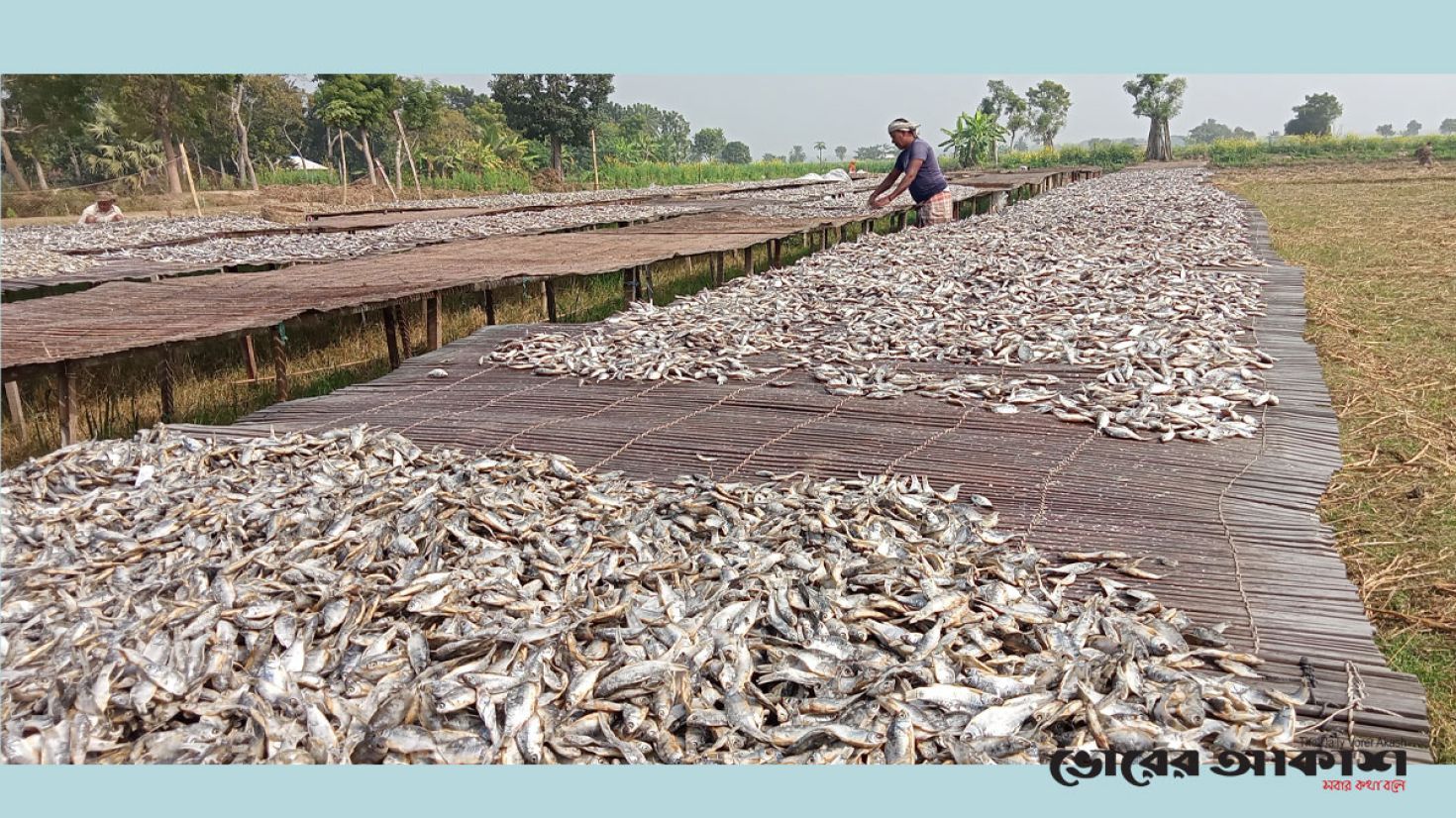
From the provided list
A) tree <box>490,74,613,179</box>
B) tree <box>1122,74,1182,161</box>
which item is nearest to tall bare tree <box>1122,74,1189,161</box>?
tree <box>1122,74,1182,161</box>

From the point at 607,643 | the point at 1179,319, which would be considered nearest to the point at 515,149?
the point at 1179,319

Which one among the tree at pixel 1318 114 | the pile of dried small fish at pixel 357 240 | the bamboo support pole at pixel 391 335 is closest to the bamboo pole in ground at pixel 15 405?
the bamboo support pole at pixel 391 335

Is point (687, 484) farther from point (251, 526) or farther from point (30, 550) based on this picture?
point (30, 550)

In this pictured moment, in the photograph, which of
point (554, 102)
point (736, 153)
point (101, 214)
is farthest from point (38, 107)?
point (736, 153)

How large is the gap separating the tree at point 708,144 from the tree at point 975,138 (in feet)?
183

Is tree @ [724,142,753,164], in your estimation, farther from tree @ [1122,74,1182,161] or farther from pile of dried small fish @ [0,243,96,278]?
pile of dried small fish @ [0,243,96,278]

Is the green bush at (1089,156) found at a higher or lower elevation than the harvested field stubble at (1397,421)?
higher

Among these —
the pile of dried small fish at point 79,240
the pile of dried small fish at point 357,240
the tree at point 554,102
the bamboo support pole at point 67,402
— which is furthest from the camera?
the tree at point 554,102

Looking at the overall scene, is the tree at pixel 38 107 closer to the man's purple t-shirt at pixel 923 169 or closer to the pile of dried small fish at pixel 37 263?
the pile of dried small fish at pixel 37 263

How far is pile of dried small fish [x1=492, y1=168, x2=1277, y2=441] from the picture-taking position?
4.86m

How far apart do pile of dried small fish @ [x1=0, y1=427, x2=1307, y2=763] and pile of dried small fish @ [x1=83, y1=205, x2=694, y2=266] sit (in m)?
7.93

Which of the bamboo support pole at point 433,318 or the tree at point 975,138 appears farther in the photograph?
the tree at point 975,138

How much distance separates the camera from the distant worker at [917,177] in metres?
11.2

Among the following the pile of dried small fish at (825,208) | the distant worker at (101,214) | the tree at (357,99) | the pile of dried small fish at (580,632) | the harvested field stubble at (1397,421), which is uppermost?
the tree at (357,99)
